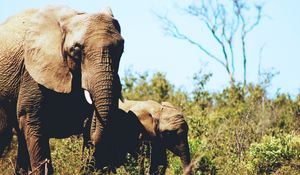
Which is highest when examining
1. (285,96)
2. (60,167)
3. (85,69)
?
(85,69)

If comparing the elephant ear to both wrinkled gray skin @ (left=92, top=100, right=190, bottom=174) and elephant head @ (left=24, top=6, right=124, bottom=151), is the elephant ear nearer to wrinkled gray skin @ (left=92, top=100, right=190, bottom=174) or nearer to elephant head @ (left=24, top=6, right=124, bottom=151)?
elephant head @ (left=24, top=6, right=124, bottom=151)

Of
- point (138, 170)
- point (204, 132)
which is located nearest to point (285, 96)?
point (204, 132)

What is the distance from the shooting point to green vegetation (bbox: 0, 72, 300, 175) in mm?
9742

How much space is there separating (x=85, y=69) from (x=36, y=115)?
0.72 meters

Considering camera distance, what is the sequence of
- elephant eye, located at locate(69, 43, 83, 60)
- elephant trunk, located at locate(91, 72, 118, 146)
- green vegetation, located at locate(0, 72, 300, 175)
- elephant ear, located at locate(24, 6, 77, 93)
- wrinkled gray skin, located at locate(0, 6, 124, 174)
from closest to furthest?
1. elephant trunk, located at locate(91, 72, 118, 146)
2. wrinkled gray skin, located at locate(0, 6, 124, 174)
3. elephant eye, located at locate(69, 43, 83, 60)
4. elephant ear, located at locate(24, 6, 77, 93)
5. green vegetation, located at locate(0, 72, 300, 175)

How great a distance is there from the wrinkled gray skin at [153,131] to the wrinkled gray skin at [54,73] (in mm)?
2473

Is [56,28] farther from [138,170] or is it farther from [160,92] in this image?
[160,92]

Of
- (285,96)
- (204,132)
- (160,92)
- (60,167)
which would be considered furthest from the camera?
(285,96)

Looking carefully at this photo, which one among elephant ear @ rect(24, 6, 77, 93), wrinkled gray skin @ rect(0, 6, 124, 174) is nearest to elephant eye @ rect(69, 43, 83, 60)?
wrinkled gray skin @ rect(0, 6, 124, 174)

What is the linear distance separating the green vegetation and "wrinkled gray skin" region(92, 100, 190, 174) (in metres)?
0.20

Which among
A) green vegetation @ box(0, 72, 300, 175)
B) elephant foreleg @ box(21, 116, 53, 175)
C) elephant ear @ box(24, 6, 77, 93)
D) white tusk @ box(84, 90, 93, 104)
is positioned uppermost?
elephant ear @ box(24, 6, 77, 93)

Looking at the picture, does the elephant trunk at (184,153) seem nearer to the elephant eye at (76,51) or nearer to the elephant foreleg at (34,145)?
the elephant foreleg at (34,145)

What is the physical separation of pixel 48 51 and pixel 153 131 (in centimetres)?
370

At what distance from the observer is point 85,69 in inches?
289
